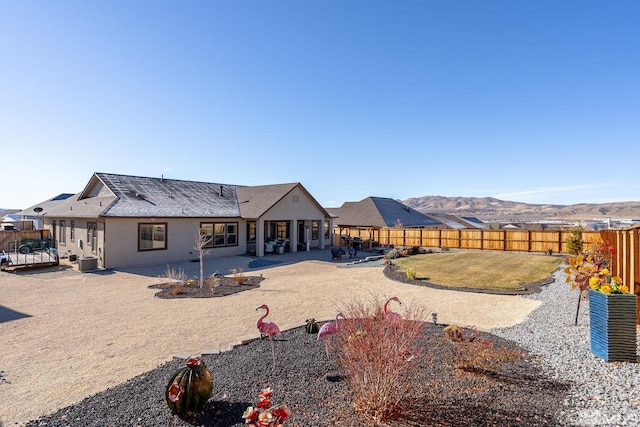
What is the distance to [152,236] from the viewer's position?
63.8 ft

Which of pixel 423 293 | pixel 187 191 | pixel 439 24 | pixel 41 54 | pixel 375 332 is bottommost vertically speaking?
pixel 423 293

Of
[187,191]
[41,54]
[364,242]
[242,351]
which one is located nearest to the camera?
[242,351]

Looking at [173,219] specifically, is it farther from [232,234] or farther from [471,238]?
[471,238]

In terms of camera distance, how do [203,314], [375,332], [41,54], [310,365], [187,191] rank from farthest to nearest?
[187,191] → [41,54] → [203,314] → [310,365] → [375,332]

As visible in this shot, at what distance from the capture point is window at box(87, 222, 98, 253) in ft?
61.8

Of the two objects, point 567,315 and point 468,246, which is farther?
point 468,246

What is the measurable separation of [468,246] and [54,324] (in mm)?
28442

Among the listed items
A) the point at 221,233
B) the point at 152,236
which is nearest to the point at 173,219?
the point at 152,236

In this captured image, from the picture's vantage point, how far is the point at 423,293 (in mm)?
13016

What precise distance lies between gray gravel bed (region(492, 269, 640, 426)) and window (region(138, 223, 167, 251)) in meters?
18.0

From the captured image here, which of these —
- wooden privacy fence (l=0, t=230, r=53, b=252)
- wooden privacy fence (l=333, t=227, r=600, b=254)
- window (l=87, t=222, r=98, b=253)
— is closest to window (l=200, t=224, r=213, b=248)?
window (l=87, t=222, r=98, b=253)

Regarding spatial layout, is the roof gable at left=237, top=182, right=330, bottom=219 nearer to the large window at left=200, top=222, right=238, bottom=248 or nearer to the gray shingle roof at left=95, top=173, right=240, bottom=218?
the gray shingle roof at left=95, top=173, right=240, bottom=218

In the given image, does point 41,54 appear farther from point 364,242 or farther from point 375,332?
point 364,242

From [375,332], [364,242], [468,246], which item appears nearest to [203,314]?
[375,332]
